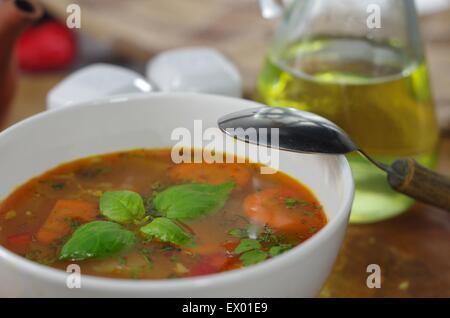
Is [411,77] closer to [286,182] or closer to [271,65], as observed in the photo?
[271,65]

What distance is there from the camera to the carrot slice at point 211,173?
1202 millimetres

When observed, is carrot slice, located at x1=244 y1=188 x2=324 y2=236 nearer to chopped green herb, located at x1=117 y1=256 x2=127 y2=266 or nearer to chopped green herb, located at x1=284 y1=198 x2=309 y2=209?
chopped green herb, located at x1=284 y1=198 x2=309 y2=209

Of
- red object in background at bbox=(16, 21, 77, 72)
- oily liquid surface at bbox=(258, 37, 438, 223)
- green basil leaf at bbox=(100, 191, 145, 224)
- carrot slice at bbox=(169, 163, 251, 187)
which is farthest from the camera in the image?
red object in background at bbox=(16, 21, 77, 72)

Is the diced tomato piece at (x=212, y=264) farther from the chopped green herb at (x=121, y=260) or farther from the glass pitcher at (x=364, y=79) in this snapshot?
the glass pitcher at (x=364, y=79)

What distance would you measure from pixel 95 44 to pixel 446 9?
1.08 m

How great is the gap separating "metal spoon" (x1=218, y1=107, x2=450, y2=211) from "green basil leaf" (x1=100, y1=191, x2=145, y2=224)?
0.18 m

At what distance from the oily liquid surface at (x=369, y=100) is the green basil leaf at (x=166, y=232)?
478 millimetres

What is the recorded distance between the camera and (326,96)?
1.44 m

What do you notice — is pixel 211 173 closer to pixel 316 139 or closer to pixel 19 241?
pixel 316 139

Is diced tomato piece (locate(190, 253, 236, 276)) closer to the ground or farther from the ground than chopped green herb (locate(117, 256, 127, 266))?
closer to the ground

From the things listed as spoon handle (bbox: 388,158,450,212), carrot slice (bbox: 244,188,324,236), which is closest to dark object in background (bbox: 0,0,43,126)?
carrot slice (bbox: 244,188,324,236)

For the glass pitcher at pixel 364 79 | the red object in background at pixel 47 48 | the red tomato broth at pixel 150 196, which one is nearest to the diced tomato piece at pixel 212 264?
the red tomato broth at pixel 150 196

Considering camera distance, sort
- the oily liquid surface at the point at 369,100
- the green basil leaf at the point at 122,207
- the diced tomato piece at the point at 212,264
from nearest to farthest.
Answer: the diced tomato piece at the point at 212,264, the green basil leaf at the point at 122,207, the oily liquid surface at the point at 369,100

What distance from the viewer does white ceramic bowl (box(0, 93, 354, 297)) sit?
0.84 meters
